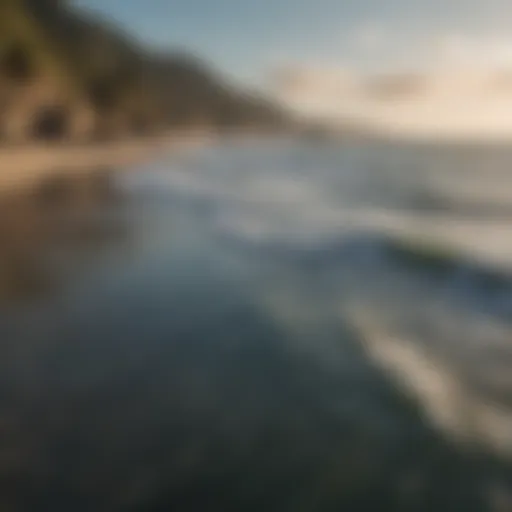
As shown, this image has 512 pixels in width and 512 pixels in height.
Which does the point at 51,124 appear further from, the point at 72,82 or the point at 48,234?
the point at 48,234

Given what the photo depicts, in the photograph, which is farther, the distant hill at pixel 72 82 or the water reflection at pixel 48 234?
the distant hill at pixel 72 82

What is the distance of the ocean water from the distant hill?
3445 cm

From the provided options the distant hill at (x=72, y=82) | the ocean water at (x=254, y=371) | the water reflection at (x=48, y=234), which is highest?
the distant hill at (x=72, y=82)

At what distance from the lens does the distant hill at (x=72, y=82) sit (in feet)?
156

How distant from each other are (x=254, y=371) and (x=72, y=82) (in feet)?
204

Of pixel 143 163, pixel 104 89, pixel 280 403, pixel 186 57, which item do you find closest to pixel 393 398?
pixel 280 403

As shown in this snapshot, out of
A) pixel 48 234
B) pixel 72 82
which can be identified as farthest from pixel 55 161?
pixel 48 234

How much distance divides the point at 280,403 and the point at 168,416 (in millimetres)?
1513

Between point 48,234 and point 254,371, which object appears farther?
point 48,234

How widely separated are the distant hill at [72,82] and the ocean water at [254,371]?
34454 mm

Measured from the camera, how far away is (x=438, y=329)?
402 inches

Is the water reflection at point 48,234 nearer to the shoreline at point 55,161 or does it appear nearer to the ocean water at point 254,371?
the ocean water at point 254,371

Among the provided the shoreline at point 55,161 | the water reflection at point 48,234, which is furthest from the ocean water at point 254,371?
the shoreline at point 55,161

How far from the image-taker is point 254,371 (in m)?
8.45
